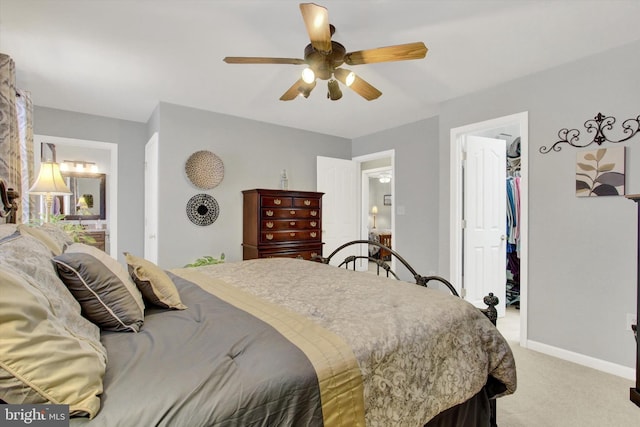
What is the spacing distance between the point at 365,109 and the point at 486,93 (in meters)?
1.38

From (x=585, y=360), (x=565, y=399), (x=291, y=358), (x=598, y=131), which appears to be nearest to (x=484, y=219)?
(x=598, y=131)

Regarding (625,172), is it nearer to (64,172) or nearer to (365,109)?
(365,109)

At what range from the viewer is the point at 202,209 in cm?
402

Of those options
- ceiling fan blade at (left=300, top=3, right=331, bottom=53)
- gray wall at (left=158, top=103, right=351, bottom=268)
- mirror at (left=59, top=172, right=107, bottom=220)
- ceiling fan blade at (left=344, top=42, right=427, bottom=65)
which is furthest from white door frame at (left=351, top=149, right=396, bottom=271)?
mirror at (left=59, top=172, right=107, bottom=220)

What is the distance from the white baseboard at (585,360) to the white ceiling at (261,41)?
2461 mm

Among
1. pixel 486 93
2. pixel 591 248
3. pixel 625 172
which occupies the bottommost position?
pixel 591 248

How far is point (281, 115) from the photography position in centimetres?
426

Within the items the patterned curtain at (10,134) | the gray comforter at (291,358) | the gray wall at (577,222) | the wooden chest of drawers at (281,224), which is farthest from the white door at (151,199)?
the gray wall at (577,222)

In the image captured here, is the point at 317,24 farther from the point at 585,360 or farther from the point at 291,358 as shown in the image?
the point at 585,360

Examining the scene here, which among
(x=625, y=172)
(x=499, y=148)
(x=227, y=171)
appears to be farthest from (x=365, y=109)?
(x=625, y=172)

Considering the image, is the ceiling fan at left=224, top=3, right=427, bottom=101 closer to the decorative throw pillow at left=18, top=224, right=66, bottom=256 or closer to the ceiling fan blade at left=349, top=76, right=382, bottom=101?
the ceiling fan blade at left=349, top=76, right=382, bottom=101

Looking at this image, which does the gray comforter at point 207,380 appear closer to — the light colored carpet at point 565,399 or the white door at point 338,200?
the light colored carpet at point 565,399

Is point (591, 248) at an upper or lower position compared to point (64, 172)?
lower

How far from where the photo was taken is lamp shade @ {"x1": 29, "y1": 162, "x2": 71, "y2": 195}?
284 cm
